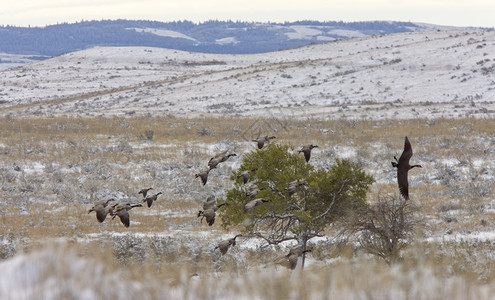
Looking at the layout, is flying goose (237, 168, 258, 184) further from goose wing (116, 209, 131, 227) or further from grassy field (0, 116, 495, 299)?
goose wing (116, 209, 131, 227)

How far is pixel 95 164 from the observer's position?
62.8 feet

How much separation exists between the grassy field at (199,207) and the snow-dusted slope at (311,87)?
270 inches

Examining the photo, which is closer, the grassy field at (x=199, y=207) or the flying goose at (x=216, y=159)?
the grassy field at (x=199, y=207)

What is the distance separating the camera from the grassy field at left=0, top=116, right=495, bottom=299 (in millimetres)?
2691

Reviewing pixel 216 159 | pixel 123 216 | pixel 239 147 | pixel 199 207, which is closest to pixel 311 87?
pixel 239 147

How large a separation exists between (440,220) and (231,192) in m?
6.42

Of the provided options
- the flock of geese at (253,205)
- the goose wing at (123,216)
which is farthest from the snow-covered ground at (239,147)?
the goose wing at (123,216)

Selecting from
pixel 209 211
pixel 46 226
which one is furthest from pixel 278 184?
pixel 46 226

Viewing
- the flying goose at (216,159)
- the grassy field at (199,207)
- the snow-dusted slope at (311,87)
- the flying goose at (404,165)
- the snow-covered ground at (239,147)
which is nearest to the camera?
the grassy field at (199,207)

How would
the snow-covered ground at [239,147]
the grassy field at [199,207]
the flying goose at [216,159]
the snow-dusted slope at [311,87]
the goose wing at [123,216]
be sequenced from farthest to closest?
the snow-dusted slope at [311,87]
the flying goose at [216,159]
the goose wing at [123,216]
the snow-covered ground at [239,147]
the grassy field at [199,207]

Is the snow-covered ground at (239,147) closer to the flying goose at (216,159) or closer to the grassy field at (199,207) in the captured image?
the grassy field at (199,207)

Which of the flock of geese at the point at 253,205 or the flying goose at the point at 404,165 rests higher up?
the flying goose at the point at 404,165

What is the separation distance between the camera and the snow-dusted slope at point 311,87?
A: 3538 centimetres

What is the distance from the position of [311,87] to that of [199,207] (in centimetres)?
3208
